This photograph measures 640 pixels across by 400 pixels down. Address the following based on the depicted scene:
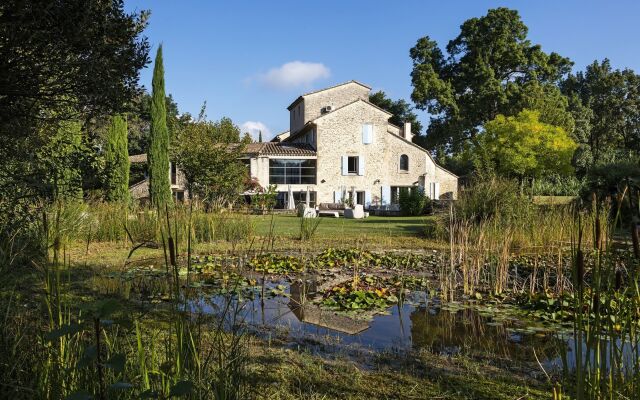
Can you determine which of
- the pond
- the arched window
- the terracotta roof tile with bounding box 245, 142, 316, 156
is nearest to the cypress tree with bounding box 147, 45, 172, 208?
the terracotta roof tile with bounding box 245, 142, 316, 156

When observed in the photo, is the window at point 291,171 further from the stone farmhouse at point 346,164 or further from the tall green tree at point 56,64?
the tall green tree at point 56,64

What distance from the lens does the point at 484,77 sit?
34.9 metres

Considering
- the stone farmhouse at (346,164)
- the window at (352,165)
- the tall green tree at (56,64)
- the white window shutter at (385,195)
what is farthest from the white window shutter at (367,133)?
A: the tall green tree at (56,64)

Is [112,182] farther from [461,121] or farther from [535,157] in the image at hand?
[461,121]

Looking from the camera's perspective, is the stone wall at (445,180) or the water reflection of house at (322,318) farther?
the stone wall at (445,180)

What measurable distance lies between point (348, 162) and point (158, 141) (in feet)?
50.6

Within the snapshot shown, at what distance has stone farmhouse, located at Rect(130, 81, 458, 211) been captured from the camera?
105 ft

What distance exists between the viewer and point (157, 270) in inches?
271

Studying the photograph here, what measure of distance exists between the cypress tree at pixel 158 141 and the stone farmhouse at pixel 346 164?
10.6 m

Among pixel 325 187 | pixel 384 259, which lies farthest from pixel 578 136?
pixel 384 259

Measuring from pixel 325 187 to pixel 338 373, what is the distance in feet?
96.7

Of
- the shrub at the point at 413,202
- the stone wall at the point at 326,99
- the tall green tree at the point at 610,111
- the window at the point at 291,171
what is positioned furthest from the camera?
the tall green tree at the point at 610,111

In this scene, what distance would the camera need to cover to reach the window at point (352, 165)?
32.9 meters

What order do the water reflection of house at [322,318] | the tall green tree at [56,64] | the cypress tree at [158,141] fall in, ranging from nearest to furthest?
the tall green tree at [56,64], the water reflection of house at [322,318], the cypress tree at [158,141]
